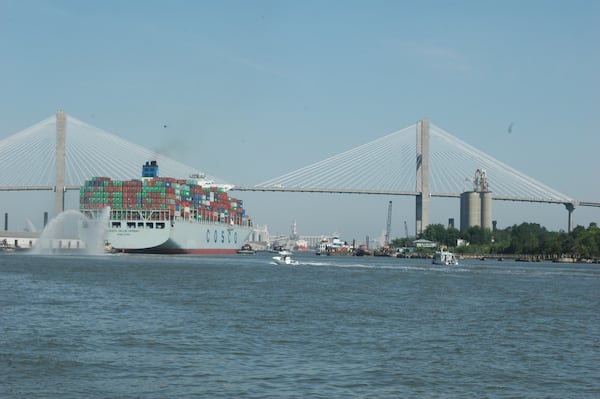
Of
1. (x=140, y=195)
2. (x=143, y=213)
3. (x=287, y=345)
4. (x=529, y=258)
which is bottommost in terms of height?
(x=529, y=258)

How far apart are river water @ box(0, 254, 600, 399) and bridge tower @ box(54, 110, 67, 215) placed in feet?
283

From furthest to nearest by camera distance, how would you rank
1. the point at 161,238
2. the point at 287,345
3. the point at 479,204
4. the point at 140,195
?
the point at 479,204 → the point at 140,195 → the point at 161,238 → the point at 287,345

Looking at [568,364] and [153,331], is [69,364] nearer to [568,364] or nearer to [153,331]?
[153,331]

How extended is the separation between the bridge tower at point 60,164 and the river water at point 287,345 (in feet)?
283

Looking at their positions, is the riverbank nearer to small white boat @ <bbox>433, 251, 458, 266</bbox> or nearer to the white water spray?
small white boat @ <bbox>433, 251, 458, 266</bbox>

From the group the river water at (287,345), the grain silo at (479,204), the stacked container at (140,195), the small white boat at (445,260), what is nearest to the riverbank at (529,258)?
the grain silo at (479,204)

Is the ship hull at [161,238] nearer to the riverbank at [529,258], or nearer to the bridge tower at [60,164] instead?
the bridge tower at [60,164]

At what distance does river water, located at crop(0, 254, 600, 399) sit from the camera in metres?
18.3

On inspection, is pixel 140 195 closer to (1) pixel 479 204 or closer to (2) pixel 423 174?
(2) pixel 423 174

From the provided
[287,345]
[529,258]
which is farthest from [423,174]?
[287,345]

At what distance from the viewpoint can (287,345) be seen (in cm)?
2377

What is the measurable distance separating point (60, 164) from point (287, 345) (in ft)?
360

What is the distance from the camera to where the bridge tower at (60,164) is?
12581 centimetres

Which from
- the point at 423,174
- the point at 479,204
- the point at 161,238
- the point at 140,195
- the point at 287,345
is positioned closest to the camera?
the point at 287,345
